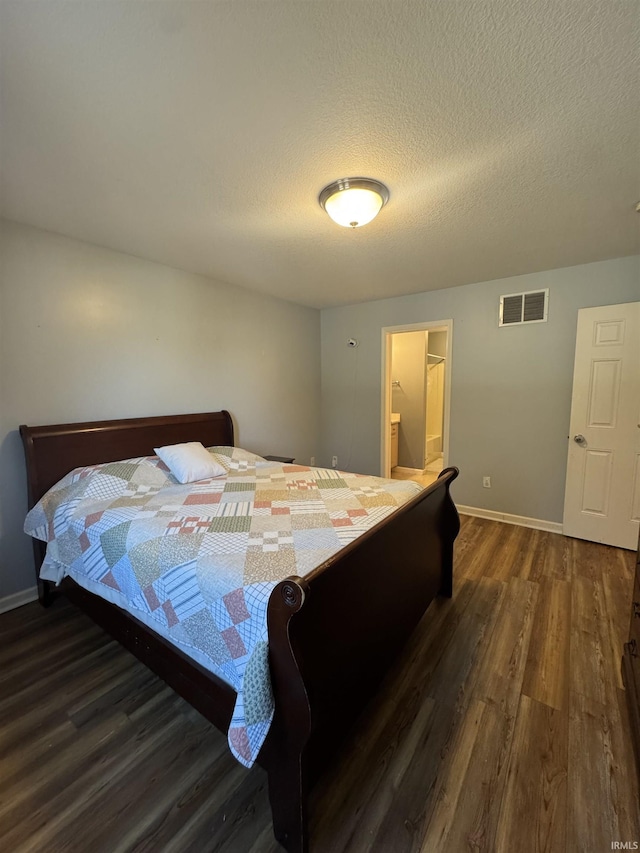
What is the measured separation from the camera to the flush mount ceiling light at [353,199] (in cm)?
178

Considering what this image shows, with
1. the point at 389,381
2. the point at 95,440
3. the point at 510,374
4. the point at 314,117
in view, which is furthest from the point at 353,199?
the point at 389,381

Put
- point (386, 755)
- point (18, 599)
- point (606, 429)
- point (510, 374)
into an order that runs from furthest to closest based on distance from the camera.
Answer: point (510, 374)
point (606, 429)
point (18, 599)
point (386, 755)

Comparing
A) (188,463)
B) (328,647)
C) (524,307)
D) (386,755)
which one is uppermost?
(524,307)

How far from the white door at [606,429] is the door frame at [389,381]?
1128 mm

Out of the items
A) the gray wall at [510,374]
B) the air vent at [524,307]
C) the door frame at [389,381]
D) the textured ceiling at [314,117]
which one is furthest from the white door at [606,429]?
the door frame at [389,381]

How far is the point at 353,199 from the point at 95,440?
2.29 metres

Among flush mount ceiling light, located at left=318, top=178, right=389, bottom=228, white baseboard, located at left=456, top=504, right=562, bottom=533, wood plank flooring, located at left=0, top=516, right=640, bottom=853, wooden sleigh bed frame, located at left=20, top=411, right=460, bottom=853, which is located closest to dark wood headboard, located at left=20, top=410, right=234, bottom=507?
wooden sleigh bed frame, located at left=20, top=411, right=460, bottom=853

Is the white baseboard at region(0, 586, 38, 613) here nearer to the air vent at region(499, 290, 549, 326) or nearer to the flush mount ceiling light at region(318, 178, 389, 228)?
the flush mount ceiling light at region(318, 178, 389, 228)

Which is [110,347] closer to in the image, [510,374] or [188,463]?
[188,463]

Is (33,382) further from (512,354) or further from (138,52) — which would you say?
(512,354)

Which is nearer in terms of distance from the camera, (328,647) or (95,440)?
(328,647)

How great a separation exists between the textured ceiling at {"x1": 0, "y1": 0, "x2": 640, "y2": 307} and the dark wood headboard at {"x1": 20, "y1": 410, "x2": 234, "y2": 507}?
133 centimetres

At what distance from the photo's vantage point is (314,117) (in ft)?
4.51

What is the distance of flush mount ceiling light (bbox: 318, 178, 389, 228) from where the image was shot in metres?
1.78
